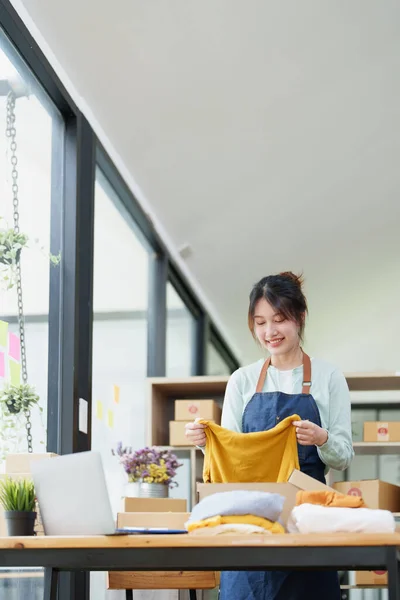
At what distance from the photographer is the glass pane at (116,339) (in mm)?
4516

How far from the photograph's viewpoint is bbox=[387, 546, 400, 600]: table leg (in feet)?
5.72

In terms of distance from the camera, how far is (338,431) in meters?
2.58

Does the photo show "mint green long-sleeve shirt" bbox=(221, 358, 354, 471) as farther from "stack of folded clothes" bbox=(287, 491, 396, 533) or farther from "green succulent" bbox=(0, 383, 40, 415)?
"green succulent" bbox=(0, 383, 40, 415)

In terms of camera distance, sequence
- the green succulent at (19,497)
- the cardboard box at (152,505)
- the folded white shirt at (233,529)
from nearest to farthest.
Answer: the folded white shirt at (233,529) < the green succulent at (19,497) < the cardboard box at (152,505)

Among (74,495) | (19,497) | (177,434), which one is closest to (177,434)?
(177,434)

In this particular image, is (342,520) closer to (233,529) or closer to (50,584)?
(233,529)

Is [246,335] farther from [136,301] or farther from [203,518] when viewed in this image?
[203,518]

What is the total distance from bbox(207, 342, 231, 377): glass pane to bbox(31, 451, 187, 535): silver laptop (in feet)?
18.1

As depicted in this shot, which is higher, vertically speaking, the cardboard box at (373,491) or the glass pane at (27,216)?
the glass pane at (27,216)

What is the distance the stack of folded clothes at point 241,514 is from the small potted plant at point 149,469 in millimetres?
2370

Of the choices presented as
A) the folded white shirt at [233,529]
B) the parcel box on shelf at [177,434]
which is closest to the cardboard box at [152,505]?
the parcel box on shelf at [177,434]

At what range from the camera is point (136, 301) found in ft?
17.7

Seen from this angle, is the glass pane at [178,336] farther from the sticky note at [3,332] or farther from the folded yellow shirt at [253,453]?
the folded yellow shirt at [253,453]

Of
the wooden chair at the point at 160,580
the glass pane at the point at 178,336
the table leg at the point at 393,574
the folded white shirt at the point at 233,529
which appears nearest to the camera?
the table leg at the point at 393,574
